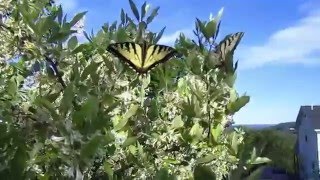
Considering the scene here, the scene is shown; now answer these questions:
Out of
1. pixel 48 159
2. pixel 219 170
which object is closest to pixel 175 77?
pixel 219 170

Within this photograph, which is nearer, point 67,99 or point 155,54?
point 67,99

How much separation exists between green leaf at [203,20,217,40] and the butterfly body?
180mm

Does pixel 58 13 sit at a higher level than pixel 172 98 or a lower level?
higher

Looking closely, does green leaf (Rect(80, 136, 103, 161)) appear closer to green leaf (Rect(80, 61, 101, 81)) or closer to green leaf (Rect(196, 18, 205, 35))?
green leaf (Rect(80, 61, 101, 81))

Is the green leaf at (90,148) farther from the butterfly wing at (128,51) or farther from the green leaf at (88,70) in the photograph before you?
the butterfly wing at (128,51)

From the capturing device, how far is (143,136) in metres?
2.48

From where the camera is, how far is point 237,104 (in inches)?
95.1

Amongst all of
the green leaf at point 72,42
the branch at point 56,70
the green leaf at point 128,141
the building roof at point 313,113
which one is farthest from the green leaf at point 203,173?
the building roof at point 313,113

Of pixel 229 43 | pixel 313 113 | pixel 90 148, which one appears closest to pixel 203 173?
pixel 90 148

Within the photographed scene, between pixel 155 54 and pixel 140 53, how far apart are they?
0.27 feet

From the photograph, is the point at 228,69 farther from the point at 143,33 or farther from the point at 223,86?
the point at 143,33

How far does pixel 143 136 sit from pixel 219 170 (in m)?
0.37


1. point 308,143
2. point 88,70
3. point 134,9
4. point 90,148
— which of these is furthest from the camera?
point 308,143

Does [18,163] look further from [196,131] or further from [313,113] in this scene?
[313,113]
